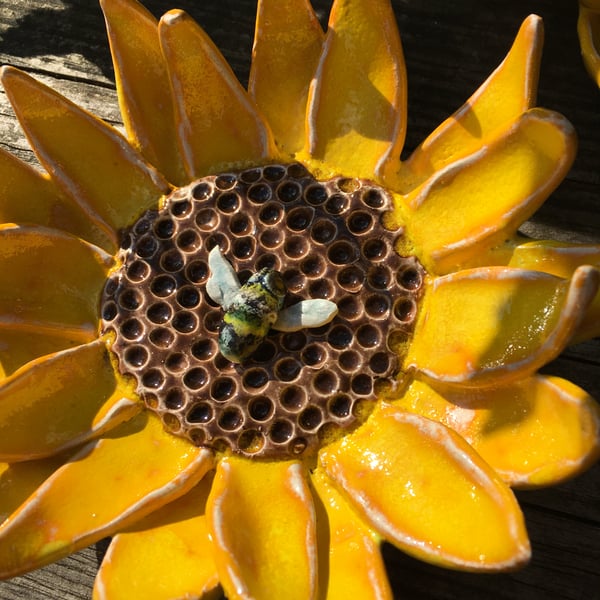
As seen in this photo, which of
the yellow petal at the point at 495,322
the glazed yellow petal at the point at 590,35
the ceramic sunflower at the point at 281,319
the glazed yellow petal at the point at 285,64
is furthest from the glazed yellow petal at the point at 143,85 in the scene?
the glazed yellow petal at the point at 590,35

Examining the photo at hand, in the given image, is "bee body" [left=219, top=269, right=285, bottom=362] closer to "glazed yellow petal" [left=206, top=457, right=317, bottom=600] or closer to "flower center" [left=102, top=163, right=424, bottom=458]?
"flower center" [left=102, top=163, right=424, bottom=458]

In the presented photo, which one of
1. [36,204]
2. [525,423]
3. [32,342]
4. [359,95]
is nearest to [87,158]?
[36,204]

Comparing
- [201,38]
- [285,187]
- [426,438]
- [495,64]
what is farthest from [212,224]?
[495,64]

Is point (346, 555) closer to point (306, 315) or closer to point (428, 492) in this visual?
point (428, 492)

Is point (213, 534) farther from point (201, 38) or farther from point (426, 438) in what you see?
point (201, 38)

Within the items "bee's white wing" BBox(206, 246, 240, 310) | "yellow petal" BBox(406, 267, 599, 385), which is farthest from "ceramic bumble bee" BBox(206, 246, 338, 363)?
"yellow petal" BBox(406, 267, 599, 385)

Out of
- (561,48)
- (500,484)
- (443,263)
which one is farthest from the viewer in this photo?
(561,48)
